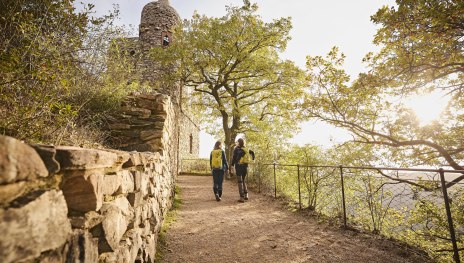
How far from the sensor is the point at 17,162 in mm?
959

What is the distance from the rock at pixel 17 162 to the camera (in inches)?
35.0

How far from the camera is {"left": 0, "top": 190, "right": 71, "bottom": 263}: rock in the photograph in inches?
35.2

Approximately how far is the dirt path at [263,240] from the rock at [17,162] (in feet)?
10.1

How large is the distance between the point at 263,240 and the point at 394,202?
10.0 feet

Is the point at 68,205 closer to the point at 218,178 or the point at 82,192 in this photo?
the point at 82,192

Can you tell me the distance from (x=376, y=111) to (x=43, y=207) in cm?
790

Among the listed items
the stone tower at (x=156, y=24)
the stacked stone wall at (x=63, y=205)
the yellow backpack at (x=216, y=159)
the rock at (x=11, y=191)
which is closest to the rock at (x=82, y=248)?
the stacked stone wall at (x=63, y=205)

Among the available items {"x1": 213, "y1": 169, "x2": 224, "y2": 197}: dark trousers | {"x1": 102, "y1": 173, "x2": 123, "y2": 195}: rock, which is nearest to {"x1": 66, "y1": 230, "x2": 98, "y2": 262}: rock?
{"x1": 102, "y1": 173, "x2": 123, "y2": 195}: rock

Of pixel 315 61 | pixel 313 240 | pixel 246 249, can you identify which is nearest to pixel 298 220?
pixel 313 240

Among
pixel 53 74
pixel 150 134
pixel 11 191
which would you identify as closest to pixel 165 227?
pixel 150 134

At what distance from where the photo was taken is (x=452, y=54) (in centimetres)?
524

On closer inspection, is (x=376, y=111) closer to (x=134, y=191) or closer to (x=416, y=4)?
(x=416, y=4)

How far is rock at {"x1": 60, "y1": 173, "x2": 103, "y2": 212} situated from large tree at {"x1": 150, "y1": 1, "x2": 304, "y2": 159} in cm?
815

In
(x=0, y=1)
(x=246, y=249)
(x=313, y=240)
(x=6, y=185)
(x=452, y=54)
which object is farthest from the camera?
(x=452, y=54)
